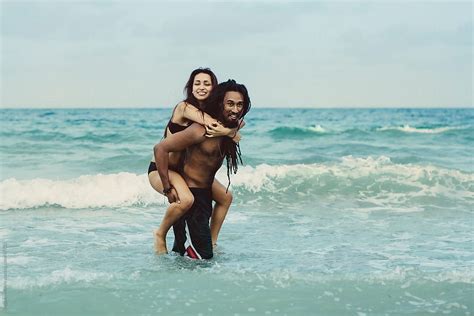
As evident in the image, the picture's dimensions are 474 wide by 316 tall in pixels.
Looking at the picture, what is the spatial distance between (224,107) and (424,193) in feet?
17.4

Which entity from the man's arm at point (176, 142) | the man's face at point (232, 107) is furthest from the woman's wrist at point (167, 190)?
the man's face at point (232, 107)

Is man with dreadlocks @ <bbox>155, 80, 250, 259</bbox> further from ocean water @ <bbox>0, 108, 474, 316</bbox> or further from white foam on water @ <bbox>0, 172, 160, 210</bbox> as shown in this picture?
white foam on water @ <bbox>0, 172, 160, 210</bbox>

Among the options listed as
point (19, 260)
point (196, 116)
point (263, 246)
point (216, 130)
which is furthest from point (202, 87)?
point (19, 260)

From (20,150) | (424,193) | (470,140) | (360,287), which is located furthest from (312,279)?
(470,140)

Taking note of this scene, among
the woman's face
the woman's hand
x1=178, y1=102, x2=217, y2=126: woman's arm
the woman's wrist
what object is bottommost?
the woman's wrist

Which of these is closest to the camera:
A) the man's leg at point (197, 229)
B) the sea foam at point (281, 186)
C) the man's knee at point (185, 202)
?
the man's knee at point (185, 202)

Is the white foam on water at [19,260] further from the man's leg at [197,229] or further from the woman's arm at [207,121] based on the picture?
the woman's arm at [207,121]

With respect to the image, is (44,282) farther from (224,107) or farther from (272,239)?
(272,239)

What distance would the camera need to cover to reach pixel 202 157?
519 cm

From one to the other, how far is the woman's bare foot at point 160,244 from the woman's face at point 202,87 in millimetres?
1226

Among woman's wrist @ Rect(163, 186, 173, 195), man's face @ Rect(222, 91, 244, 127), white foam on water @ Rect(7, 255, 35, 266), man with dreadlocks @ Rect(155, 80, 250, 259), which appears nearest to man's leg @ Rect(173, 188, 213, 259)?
Result: man with dreadlocks @ Rect(155, 80, 250, 259)

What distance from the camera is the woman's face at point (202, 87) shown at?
16.5ft

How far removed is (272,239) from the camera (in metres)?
6.18

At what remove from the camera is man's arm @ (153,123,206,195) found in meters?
4.95
